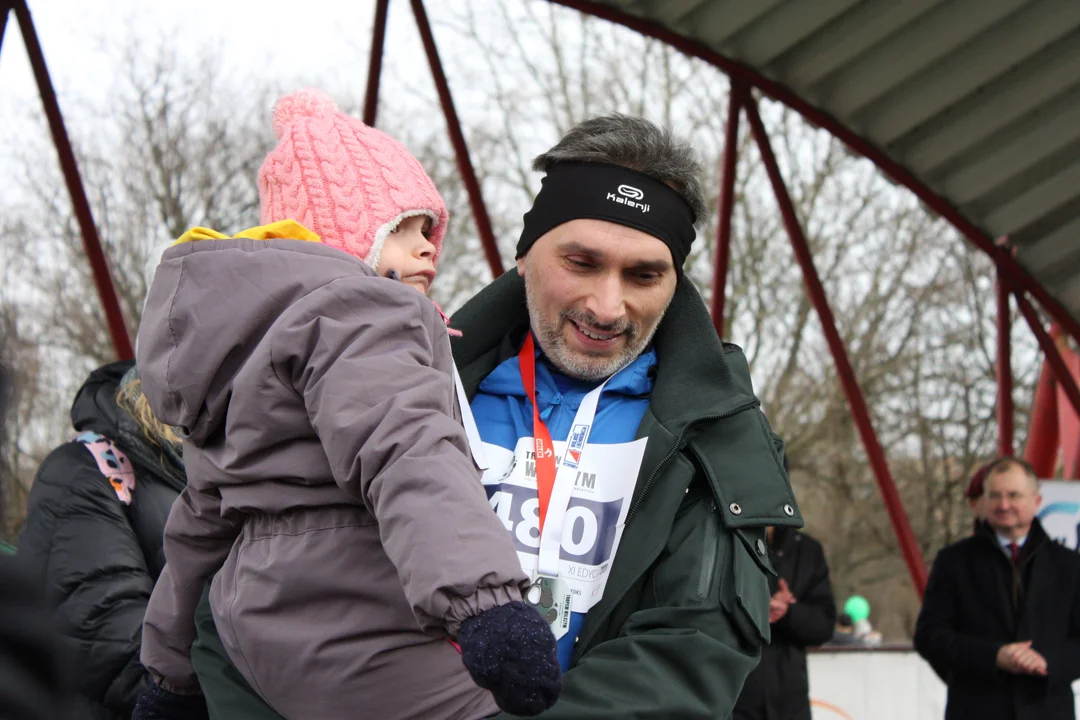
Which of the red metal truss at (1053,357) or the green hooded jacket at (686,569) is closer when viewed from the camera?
the green hooded jacket at (686,569)

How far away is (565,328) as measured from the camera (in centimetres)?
252

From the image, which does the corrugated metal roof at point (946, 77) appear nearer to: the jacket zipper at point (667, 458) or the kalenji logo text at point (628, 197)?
the kalenji logo text at point (628, 197)

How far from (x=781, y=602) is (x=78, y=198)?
4150 mm

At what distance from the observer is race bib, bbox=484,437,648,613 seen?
2.25 m

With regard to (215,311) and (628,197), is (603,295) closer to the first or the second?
(628,197)

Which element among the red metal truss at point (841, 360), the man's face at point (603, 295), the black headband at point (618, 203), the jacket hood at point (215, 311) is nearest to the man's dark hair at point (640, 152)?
the black headband at point (618, 203)

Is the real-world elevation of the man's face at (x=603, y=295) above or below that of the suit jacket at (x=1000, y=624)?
above

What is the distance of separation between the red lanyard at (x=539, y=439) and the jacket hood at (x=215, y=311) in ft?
1.94

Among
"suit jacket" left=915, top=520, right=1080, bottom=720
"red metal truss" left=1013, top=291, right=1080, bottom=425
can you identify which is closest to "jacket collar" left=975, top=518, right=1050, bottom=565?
"suit jacket" left=915, top=520, right=1080, bottom=720

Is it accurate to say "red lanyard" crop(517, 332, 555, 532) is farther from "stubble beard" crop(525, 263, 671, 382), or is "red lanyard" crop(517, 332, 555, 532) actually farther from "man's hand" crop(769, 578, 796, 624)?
"man's hand" crop(769, 578, 796, 624)

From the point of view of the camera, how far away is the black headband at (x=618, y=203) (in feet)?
8.20

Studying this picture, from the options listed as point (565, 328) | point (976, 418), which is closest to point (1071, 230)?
point (565, 328)

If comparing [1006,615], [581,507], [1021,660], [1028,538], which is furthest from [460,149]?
[581,507]

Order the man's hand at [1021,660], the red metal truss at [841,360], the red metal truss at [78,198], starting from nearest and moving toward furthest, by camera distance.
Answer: the man's hand at [1021,660]
the red metal truss at [78,198]
the red metal truss at [841,360]
